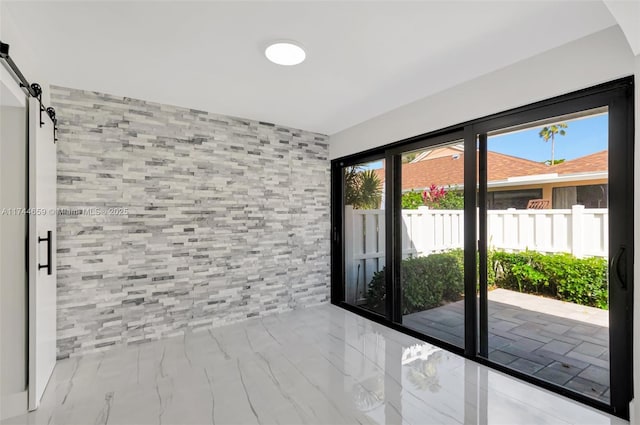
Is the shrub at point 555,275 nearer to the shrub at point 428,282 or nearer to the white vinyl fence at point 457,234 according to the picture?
the white vinyl fence at point 457,234

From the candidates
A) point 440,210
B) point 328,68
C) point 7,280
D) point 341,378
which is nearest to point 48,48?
point 7,280

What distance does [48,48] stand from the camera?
211 cm

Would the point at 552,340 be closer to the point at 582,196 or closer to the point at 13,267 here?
the point at 582,196

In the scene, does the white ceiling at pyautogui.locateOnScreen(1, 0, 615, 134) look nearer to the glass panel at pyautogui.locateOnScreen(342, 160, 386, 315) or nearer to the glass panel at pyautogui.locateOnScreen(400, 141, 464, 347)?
the glass panel at pyautogui.locateOnScreen(400, 141, 464, 347)

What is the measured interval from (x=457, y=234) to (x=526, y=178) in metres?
0.75

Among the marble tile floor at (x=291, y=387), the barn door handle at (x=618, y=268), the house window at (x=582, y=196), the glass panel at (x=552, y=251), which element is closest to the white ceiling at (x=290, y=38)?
the glass panel at (x=552, y=251)

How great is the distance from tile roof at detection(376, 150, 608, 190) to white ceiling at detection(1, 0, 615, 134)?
70 cm

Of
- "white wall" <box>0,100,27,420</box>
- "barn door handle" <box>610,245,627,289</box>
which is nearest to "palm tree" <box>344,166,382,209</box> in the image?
"barn door handle" <box>610,245,627,289</box>

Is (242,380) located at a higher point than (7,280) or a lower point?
lower

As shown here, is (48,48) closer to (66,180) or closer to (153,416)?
(66,180)

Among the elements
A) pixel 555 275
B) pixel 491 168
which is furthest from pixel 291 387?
pixel 491 168

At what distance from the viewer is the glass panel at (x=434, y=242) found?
9.45ft

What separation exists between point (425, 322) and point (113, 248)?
326 centimetres

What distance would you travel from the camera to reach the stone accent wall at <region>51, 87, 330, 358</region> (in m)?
2.73
